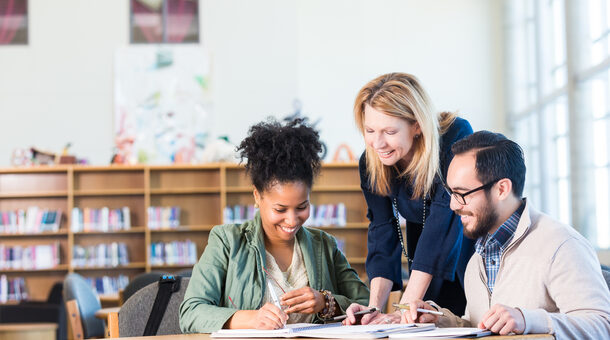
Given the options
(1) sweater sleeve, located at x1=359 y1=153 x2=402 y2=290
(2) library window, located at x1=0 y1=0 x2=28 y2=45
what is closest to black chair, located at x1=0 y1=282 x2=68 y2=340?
(2) library window, located at x1=0 y1=0 x2=28 y2=45

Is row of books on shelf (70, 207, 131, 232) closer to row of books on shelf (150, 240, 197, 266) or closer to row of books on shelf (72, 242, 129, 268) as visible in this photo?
row of books on shelf (72, 242, 129, 268)

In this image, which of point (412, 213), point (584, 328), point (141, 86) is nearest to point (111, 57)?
point (141, 86)

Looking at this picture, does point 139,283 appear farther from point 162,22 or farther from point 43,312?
point 162,22

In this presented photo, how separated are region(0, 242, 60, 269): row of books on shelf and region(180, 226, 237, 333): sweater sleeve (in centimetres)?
646

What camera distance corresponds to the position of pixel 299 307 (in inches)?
76.4

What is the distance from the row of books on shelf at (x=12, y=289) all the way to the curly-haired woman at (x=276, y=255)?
663cm

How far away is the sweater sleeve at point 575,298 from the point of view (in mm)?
1543

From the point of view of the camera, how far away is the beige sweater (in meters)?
1.55

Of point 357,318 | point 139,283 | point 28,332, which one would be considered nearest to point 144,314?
point 357,318

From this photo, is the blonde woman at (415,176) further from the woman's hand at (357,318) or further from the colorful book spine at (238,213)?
the colorful book spine at (238,213)

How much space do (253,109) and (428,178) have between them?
24.4 ft

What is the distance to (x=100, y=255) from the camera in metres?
8.17

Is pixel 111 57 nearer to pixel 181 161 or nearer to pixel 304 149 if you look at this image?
pixel 181 161

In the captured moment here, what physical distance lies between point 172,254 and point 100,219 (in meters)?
0.85
